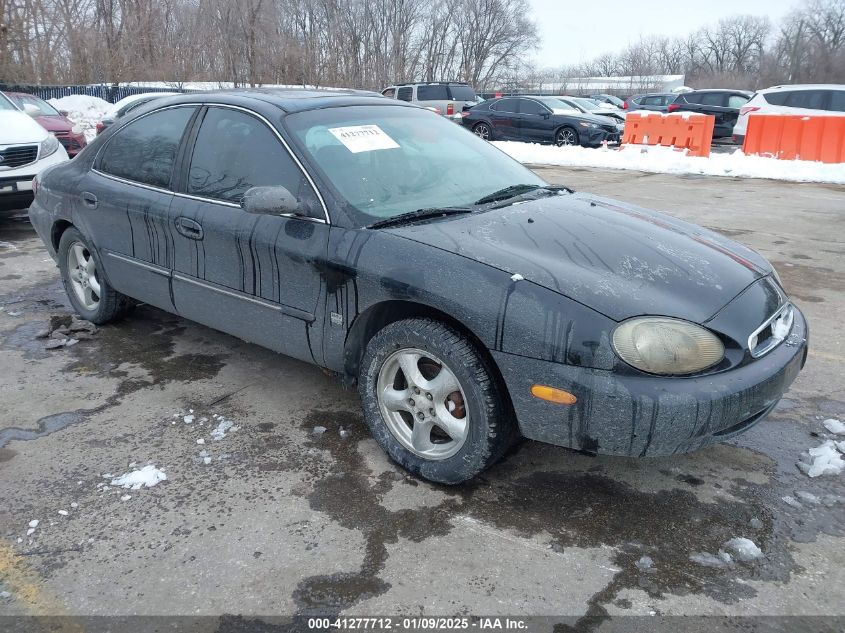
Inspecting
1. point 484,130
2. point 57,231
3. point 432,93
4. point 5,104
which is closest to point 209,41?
point 432,93

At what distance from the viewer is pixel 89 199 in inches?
172

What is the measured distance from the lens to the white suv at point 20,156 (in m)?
7.45

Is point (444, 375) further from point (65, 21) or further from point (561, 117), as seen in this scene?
point (65, 21)

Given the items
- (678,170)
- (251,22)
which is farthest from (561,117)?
(251,22)

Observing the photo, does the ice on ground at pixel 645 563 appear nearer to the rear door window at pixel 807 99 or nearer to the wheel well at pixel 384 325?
the wheel well at pixel 384 325

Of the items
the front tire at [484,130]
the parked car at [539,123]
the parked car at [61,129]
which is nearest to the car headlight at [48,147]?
the parked car at [61,129]

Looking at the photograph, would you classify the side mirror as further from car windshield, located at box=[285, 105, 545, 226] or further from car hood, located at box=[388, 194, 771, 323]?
car hood, located at box=[388, 194, 771, 323]

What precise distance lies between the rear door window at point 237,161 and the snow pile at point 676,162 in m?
12.2

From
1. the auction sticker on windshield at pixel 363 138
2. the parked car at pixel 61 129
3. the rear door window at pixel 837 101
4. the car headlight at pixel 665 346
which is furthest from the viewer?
the rear door window at pixel 837 101

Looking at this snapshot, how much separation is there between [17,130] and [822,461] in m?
8.47

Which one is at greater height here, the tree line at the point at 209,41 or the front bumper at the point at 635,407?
the tree line at the point at 209,41

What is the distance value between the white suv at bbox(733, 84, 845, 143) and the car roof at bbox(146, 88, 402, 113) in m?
14.5

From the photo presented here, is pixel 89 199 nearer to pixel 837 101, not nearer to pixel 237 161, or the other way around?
pixel 237 161

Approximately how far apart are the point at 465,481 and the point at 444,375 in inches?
18.7
